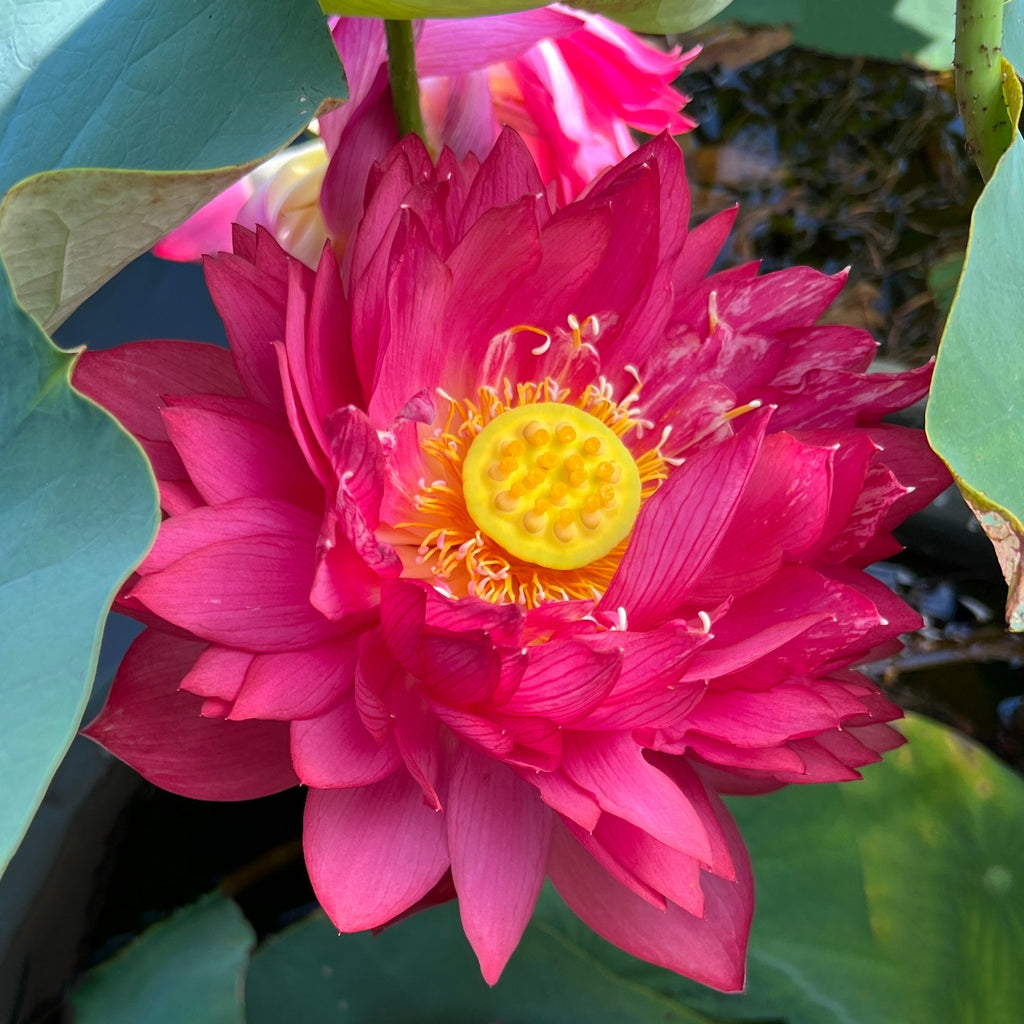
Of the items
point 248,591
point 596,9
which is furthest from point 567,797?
point 596,9

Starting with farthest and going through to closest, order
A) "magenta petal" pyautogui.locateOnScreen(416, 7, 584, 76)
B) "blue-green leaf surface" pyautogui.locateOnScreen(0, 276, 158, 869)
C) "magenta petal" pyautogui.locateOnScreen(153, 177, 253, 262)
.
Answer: "magenta petal" pyautogui.locateOnScreen(153, 177, 253, 262), "magenta petal" pyautogui.locateOnScreen(416, 7, 584, 76), "blue-green leaf surface" pyautogui.locateOnScreen(0, 276, 158, 869)

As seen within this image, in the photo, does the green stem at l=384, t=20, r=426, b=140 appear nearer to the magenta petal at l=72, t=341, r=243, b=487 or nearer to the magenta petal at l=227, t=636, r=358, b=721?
the magenta petal at l=72, t=341, r=243, b=487

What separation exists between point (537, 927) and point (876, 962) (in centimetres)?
21

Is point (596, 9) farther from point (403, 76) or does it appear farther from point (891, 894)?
point (891, 894)

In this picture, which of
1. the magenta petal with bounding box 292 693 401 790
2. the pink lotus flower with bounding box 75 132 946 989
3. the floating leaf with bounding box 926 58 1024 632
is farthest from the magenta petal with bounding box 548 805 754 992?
the floating leaf with bounding box 926 58 1024 632

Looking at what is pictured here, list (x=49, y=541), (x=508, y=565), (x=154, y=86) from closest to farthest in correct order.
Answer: (x=49, y=541), (x=154, y=86), (x=508, y=565)

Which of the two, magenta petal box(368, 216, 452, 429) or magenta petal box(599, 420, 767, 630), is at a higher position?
magenta petal box(368, 216, 452, 429)

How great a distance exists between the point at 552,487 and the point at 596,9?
0.24 metres

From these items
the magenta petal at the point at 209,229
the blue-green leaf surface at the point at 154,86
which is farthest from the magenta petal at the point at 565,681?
the magenta petal at the point at 209,229

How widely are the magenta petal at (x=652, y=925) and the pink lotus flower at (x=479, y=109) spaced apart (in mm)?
360

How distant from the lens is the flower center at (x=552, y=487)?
0.56 metres

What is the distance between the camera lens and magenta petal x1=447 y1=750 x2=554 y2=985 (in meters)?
0.45

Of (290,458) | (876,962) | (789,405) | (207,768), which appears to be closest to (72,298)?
(290,458)

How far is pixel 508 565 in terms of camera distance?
576 millimetres
